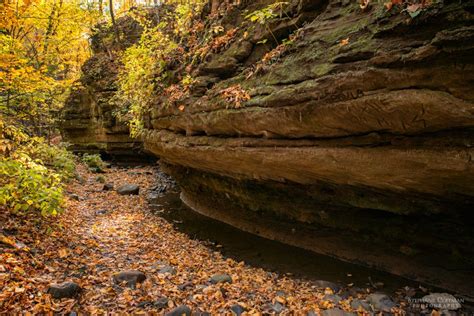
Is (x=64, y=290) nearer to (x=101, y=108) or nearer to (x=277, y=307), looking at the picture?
(x=277, y=307)

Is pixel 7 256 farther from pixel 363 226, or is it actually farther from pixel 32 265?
pixel 363 226

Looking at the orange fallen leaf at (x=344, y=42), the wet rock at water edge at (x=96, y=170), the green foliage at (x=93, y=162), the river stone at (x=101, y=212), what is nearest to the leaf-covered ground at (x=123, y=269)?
the river stone at (x=101, y=212)

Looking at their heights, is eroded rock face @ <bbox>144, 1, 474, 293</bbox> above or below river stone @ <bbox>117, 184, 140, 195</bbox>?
above

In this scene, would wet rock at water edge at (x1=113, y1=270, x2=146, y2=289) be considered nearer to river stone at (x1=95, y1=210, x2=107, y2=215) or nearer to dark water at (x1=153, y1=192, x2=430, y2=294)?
dark water at (x1=153, y1=192, x2=430, y2=294)

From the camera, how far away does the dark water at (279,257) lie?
20.1 ft

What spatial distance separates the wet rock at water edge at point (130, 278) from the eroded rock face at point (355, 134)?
3.48 m

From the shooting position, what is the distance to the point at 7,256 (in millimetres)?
4504

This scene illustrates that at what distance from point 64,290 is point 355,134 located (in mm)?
5462

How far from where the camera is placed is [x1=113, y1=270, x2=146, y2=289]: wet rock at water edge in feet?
17.2

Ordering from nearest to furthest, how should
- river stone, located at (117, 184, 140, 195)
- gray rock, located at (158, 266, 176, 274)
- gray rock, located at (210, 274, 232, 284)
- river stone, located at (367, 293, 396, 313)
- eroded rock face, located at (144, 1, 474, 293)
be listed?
eroded rock face, located at (144, 1, 474, 293) < river stone, located at (367, 293, 396, 313) < gray rock, located at (210, 274, 232, 284) < gray rock, located at (158, 266, 176, 274) < river stone, located at (117, 184, 140, 195)

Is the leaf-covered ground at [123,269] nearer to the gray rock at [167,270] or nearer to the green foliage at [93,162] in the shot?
the gray rock at [167,270]

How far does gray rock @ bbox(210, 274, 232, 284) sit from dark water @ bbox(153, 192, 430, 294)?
1.35 meters

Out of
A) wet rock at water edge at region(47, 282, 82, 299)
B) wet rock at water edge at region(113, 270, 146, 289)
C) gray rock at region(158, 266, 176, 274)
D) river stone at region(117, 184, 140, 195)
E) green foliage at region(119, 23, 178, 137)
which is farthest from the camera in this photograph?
river stone at region(117, 184, 140, 195)

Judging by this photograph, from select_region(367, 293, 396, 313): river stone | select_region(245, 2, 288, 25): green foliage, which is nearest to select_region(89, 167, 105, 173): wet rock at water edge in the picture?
select_region(245, 2, 288, 25): green foliage
